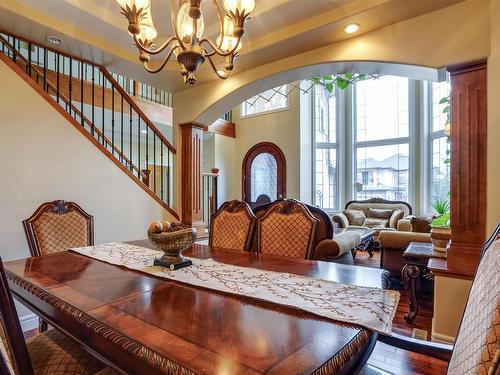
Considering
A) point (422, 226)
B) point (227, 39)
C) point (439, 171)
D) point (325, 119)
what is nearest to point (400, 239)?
point (422, 226)

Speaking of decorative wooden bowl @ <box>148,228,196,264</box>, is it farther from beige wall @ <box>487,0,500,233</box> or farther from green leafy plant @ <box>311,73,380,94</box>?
green leafy plant @ <box>311,73,380,94</box>

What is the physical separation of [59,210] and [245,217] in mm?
1526

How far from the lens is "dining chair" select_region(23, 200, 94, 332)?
2.16m

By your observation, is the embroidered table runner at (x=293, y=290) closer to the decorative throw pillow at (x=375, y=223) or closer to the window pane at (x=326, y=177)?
the decorative throw pillow at (x=375, y=223)

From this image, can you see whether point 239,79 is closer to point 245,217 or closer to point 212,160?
point 245,217

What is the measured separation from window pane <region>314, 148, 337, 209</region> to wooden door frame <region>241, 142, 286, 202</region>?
3.24 ft

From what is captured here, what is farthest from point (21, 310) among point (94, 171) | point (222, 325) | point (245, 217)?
point (222, 325)

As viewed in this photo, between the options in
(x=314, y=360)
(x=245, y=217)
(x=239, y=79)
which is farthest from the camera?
(x=239, y=79)

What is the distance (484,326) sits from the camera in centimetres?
53

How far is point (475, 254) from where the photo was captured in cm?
192

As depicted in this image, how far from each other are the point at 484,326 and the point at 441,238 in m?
2.10

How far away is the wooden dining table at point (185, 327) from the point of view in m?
0.71

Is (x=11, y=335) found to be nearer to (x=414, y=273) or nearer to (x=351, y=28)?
(x=351, y=28)

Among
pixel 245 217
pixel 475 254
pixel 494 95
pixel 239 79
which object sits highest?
pixel 239 79
